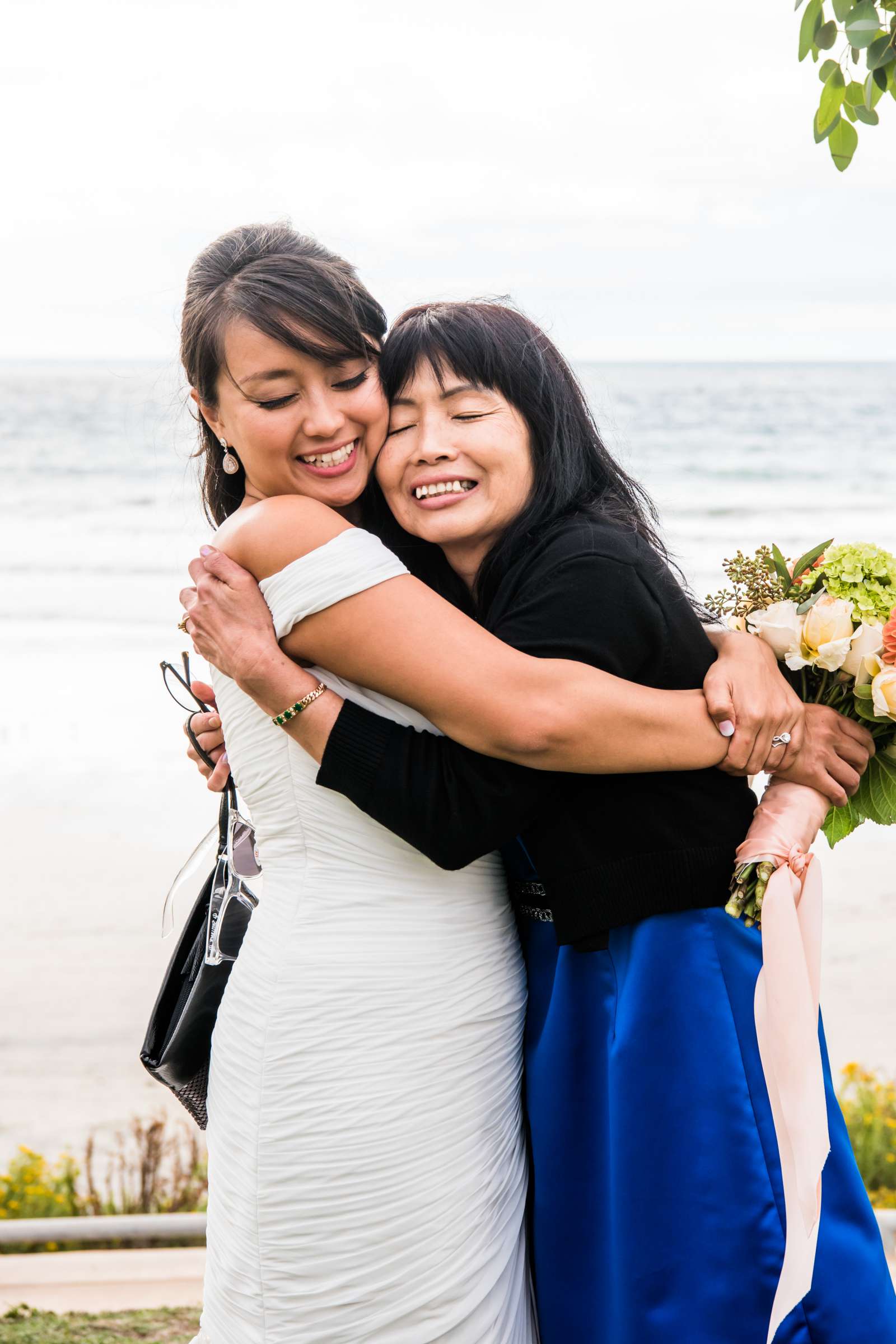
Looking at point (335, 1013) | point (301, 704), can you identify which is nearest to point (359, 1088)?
point (335, 1013)

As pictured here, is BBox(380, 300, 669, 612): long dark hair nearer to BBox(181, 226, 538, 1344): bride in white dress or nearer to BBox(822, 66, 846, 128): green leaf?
BBox(181, 226, 538, 1344): bride in white dress

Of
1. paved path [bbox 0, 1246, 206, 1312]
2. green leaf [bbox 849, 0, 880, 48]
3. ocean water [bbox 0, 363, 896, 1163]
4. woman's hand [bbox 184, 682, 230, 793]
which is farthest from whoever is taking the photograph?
ocean water [bbox 0, 363, 896, 1163]

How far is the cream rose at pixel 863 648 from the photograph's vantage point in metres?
2.12

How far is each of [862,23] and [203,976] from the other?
1.99 meters

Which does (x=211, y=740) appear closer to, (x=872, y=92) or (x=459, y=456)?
(x=459, y=456)

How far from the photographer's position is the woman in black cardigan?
6.31ft

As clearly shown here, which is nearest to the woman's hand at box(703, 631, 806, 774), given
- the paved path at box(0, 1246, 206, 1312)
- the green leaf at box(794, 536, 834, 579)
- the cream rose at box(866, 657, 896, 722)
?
the cream rose at box(866, 657, 896, 722)

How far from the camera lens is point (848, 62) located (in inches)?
82.7

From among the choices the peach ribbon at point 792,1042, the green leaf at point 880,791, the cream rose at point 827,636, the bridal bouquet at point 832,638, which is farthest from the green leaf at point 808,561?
the peach ribbon at point 792,1042

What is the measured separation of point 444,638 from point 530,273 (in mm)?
30104

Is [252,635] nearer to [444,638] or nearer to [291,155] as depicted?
[444,638]

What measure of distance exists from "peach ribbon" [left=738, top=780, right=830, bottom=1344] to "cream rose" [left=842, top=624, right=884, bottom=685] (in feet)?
1.01

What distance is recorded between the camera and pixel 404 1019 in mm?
1979

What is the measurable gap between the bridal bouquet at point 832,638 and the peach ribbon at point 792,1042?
0.12ft
